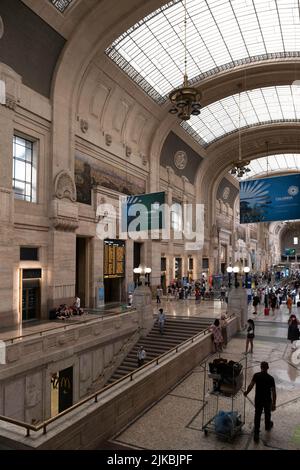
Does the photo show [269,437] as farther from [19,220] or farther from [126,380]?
[19,220]

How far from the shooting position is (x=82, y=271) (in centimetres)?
2041

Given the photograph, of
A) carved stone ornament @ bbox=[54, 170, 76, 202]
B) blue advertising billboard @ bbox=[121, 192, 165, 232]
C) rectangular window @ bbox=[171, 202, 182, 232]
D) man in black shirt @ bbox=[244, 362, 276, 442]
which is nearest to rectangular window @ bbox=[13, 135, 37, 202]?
carved stone ornament @ bbox=[54, 170, 76, 202]

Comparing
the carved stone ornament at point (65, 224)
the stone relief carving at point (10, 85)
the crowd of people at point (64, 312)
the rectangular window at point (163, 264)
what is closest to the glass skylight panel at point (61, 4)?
the stone relief carving at point (10, 85)

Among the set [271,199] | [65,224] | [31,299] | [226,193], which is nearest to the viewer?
[31,299]

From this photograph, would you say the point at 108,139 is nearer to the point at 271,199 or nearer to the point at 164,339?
the point at 271,199

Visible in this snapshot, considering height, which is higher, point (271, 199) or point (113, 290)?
point (271, 199)

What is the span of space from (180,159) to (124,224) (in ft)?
45.6

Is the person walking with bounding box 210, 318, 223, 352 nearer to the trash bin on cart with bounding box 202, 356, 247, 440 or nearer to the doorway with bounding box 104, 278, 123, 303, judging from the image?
the trash bin on cart with bounding box 202, 356, 247, 440

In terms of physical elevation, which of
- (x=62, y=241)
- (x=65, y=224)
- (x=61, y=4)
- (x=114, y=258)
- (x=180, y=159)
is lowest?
(x=114, y=258)

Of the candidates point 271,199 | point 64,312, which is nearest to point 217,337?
point 64,312

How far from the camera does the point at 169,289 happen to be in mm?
27594

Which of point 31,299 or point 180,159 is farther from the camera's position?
point 180,159
